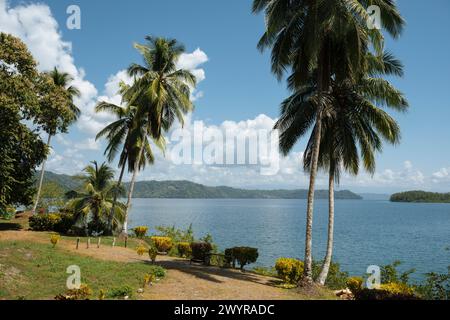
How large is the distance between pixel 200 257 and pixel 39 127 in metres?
13.1

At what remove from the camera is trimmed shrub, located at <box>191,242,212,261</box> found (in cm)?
2103

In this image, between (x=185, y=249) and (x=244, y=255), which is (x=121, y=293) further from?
(x=185, y=249)

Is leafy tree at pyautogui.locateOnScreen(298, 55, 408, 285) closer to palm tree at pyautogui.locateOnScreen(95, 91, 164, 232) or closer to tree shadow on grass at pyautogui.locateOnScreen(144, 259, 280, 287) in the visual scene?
tree shadow on grass at pyautogui.locateOnScreen(144, 259, 280, 287)

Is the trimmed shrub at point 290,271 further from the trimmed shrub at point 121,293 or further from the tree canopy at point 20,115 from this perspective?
the tree canopy at point 20,115

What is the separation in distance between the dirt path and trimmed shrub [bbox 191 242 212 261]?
28.0 inches

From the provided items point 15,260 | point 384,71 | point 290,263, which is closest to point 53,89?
point 15,260

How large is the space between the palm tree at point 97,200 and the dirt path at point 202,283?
9.30 meters

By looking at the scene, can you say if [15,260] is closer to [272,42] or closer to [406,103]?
[272,42]

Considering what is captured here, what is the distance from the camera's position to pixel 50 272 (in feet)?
49.5

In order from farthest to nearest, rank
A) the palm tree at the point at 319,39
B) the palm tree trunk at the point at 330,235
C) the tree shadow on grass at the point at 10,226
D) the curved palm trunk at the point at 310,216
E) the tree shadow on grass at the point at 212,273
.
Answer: the tree shadow on grass at the point at 10,226 < the palm tree trunk at the point at 330,235 < the tree shadow on grass at the point at 212,273 < the curved palm trunk at the point at 310,216 < the palm tree at the point at 319,39

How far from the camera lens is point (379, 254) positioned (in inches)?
1590

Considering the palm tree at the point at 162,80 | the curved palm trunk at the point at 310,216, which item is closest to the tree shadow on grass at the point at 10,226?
the palm tree at the point at 162,80

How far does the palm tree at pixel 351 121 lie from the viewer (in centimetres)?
1767

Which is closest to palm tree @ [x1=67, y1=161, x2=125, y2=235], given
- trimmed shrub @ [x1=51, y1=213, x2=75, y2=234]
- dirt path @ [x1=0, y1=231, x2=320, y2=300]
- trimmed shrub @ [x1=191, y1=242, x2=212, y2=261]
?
trimmed shrub @ [x1=51, y1=213, x2=75, y2=234]
